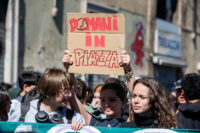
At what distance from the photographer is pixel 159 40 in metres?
14.7

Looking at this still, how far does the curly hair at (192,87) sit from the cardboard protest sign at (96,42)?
779 mm

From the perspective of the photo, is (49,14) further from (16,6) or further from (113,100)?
(113,100)

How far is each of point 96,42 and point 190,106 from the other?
1074mm

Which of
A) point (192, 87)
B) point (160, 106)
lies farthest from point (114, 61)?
point (192, 87)

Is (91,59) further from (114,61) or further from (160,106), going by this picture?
(160,106)

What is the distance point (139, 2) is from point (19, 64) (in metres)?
6.01

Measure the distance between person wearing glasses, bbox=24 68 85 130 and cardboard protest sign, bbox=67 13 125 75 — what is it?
0.93ft

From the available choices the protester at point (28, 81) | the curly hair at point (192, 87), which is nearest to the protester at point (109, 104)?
the curly hair at point (192, 87)

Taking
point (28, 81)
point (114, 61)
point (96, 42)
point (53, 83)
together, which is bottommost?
point (28, 81)

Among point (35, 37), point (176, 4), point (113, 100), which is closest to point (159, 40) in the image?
point (176, 4)

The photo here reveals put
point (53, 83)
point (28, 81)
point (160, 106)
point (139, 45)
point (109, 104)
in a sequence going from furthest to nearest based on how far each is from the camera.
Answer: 1. point (139, 45)
2. point (28, 81)
3. point (109, 104)
4. point (53, 83)
5. point (160, 106)

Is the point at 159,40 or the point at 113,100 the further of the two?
the point at 159,40

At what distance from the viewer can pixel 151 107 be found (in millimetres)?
3029

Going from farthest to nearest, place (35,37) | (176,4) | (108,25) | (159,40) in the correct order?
(176,4)
(159,40)
(35,37)
(108,25)
